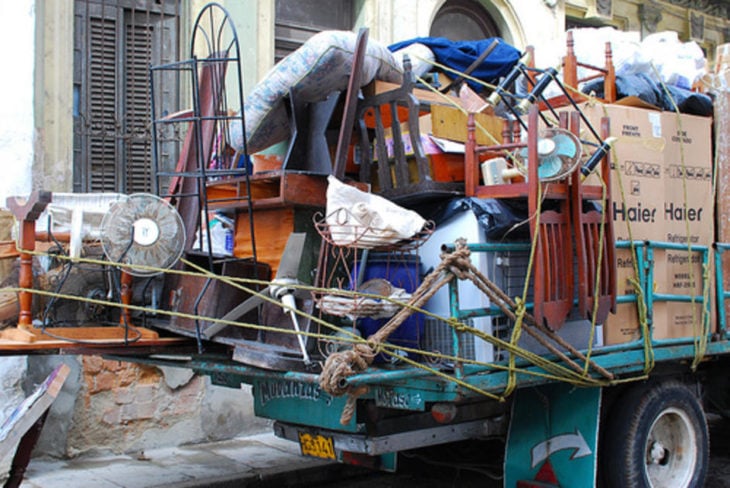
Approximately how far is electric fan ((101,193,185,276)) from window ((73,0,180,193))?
297cm

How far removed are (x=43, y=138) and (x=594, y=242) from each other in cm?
419

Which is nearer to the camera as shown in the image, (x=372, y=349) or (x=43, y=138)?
Result: (x=372, y=349)

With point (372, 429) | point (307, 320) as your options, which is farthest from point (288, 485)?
point (307, 320)

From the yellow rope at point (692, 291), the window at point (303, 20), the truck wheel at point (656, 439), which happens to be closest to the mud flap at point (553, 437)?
the truck wheel at point (656, 439)

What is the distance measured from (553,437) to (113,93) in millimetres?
4470

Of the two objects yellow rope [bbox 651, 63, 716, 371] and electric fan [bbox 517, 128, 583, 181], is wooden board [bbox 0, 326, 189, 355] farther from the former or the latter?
yellow rope [bbox 651, 63, 716, 371]

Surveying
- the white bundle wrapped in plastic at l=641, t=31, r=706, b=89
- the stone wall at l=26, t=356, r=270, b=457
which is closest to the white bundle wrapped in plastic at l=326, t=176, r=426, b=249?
the white bundle wrapped in plastic at l=641, t=31, r=706, b=89

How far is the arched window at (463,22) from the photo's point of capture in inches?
374

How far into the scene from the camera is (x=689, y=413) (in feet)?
17.2

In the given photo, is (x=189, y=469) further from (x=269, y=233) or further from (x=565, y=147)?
(x=565, y=147)

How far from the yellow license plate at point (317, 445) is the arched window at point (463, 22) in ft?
19.6

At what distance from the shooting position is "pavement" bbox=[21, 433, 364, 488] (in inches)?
229

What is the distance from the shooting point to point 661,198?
16.5 feet

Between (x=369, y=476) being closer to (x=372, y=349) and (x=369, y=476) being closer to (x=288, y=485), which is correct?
(x=288, y=485)
